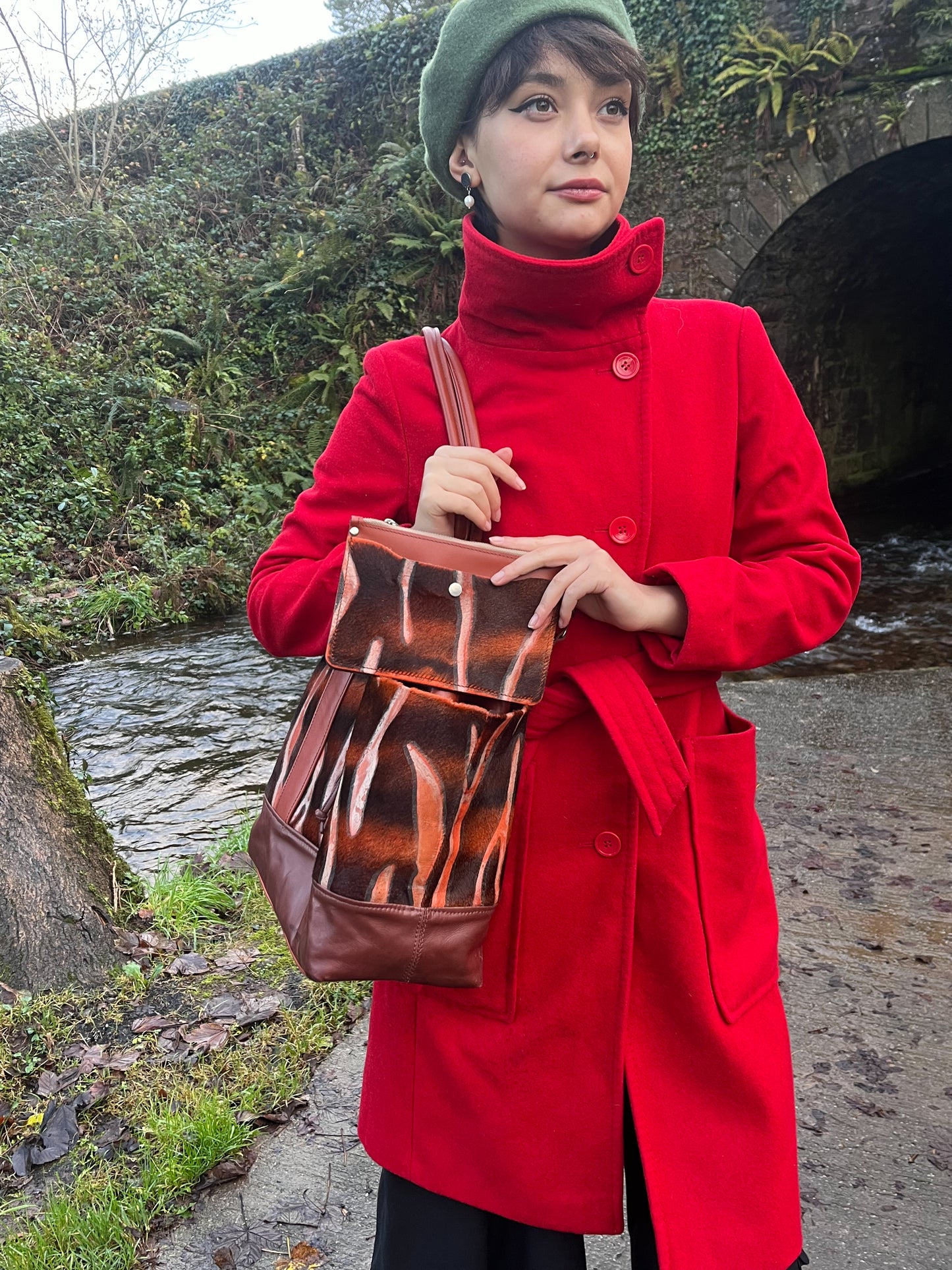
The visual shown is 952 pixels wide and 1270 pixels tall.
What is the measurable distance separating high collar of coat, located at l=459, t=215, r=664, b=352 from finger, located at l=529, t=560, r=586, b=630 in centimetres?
36

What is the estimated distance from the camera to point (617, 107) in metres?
1.29

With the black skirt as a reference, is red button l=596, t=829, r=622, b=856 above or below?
above

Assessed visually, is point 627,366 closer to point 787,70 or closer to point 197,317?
point 787,70

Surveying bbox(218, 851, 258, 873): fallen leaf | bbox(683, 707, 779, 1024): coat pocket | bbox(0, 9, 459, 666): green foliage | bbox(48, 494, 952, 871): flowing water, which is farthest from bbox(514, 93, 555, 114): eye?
bbox(0, 9, 459, 666): green foliage

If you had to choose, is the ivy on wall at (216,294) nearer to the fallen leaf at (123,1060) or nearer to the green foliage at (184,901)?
the green foliage at (184,901)

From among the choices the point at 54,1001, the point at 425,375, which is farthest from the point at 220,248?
the point at 425,375

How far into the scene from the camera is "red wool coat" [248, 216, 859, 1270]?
4.09 ft

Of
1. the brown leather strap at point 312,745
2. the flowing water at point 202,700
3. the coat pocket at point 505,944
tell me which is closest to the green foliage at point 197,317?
the flowing water at point 202,700

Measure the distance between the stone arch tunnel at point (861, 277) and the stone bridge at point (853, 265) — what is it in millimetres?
18

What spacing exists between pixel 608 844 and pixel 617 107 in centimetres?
97

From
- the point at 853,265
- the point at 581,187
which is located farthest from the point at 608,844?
the point at 853,265

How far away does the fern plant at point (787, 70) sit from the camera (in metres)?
8.52

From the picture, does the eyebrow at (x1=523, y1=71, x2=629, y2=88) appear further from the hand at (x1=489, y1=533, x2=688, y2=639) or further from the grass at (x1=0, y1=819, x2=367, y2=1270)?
the grass at (x1=0, y1=819, x2=367, y2=1270)

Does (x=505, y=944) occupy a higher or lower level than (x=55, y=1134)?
higher
